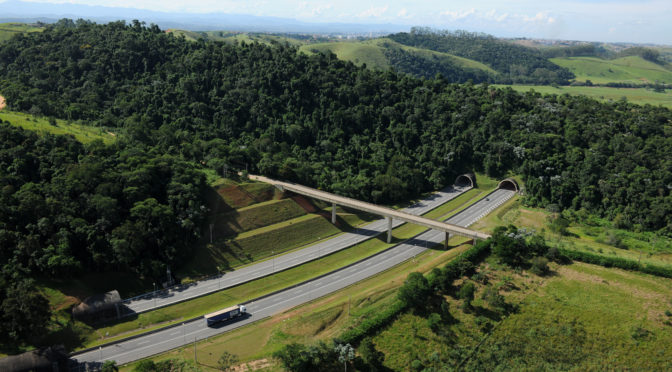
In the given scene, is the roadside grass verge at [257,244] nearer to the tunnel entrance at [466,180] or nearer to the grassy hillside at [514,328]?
the grassy hillside at [514,328]

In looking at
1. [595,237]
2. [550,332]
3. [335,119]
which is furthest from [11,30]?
[595,237]

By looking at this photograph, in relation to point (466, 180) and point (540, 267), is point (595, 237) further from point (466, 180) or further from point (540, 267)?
point (466, 180)

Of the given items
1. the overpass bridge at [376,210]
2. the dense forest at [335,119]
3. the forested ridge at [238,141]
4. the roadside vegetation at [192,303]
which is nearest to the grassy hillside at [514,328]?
the roadside vegetation at [192,303]

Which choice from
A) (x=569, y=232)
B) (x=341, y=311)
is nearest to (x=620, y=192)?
(x=569, y=232)

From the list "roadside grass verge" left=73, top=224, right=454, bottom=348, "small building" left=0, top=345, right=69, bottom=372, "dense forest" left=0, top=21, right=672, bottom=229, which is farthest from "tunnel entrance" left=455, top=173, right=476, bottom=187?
"small building" left=0, top=345, right=69, bottom=372

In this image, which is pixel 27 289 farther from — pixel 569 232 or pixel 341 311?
pixel 569 232
